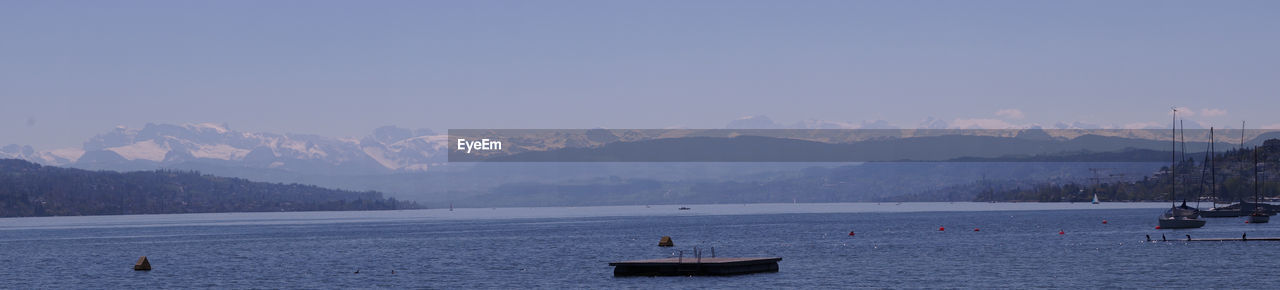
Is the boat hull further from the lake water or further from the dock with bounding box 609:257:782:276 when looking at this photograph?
the dock with bounding box 609:257:782:276

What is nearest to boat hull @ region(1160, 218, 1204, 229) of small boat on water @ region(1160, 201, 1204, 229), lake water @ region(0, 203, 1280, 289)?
small boat on water @ region(1160, 201, 1204, 229)

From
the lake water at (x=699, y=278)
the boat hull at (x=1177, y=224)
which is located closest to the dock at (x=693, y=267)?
the lake water at (x=699, y=278)

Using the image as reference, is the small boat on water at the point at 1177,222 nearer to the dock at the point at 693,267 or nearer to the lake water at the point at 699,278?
the lake water at the point at 699,278

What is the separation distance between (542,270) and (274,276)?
23.3 meters

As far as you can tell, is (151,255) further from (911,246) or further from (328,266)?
(911,246)

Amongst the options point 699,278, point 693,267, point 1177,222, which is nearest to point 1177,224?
point 1177,222

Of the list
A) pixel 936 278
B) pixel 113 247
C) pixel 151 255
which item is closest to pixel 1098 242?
pixel 936 278

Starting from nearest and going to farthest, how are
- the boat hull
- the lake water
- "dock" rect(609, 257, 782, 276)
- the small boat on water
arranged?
the lake water, "dock" rect(609, 257, 782, 276), the boat hull, the small boat on water

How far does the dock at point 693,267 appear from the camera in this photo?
104 m

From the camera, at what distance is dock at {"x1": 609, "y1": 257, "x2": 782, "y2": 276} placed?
10450 cm

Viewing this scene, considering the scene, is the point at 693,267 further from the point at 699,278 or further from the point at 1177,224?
the point at 1177,224

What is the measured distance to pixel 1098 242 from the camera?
15238 cm

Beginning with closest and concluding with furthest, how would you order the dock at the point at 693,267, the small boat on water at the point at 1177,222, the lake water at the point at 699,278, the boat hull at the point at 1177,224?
the lake water at the point at 699,278
the dock at the point at 693,267
the boat hull at the point at 1177,224
the small boat on water at the point at 1177,222

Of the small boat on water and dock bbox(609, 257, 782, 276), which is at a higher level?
the small boat on water
